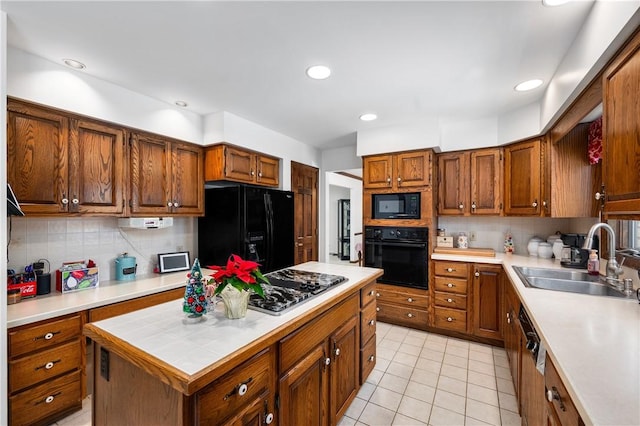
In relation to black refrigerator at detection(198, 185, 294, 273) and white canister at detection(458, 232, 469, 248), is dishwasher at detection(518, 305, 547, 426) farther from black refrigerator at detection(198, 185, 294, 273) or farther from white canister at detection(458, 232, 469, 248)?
black refrigerator at detection(198, 185, 294, 273)

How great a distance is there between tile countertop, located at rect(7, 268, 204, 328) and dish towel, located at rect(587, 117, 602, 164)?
141 inches

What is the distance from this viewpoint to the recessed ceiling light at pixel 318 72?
201 cm

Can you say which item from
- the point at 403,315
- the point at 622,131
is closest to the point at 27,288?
the point at 403,315

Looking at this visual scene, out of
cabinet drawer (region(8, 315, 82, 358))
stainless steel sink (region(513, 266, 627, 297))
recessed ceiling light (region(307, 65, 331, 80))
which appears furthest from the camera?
recessed ceiling light (region(307, 65, 331, 80))

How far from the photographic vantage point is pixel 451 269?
122 inches

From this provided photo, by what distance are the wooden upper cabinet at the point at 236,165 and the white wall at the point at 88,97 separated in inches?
12.5

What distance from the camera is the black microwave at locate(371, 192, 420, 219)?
330cm

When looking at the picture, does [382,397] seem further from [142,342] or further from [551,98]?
[551,98]

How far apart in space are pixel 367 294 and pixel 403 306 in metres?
1.42

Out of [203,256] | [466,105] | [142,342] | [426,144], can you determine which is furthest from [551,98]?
[203,256]

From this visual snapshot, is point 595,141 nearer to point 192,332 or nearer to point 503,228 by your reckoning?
point 503,228

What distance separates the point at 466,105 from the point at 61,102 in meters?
3.37

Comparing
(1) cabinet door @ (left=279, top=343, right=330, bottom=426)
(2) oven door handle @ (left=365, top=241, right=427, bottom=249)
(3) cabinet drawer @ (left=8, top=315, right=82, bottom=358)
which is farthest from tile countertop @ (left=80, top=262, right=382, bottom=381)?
(2) oven door handle @ (left=365, top=241, right=427, bottom=249)

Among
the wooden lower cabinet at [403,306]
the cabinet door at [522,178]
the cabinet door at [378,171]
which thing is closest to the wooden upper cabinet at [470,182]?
the cabinet door at [522,178]
